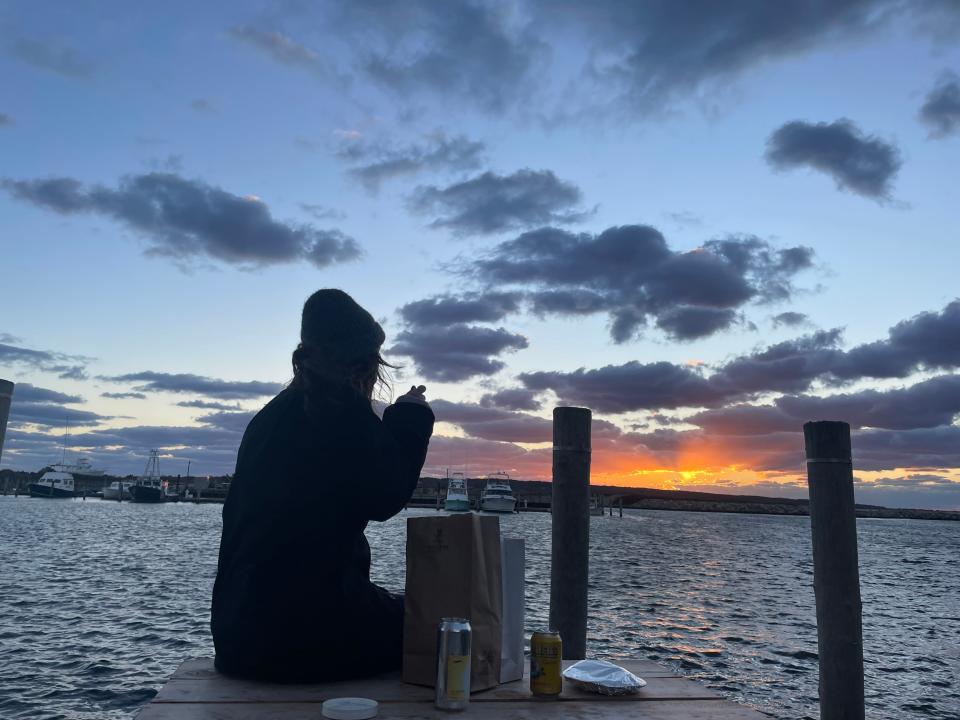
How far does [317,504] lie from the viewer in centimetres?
308

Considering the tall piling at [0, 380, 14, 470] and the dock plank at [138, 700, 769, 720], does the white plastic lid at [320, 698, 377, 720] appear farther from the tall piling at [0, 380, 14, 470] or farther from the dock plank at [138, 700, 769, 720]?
the tall piling at [0, 380, 14, 470]

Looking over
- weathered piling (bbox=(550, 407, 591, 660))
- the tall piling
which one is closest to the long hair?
the tall piling

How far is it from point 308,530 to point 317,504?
0.43 feet

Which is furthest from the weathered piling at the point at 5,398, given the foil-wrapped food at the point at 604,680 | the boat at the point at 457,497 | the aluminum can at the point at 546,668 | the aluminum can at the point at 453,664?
the boat at the point at 457,497

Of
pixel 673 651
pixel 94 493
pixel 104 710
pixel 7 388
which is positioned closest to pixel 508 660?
pixel 7 388

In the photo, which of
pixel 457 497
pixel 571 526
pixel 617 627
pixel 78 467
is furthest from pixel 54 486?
pixel 571 526

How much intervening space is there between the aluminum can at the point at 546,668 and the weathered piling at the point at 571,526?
263 cm

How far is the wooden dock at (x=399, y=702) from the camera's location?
2877 millimetres

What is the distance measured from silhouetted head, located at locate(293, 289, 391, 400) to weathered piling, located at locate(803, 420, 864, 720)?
358 centimetres

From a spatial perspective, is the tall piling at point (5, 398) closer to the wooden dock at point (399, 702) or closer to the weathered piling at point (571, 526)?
the wooden dock at point (399, 702)

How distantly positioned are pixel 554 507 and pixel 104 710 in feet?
25.8

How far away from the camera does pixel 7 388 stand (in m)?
4.30

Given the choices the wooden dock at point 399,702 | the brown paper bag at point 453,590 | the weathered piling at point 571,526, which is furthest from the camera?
the weathered piling at point 571,526

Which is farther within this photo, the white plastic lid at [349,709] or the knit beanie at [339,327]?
the knit beanie at [339,327]
